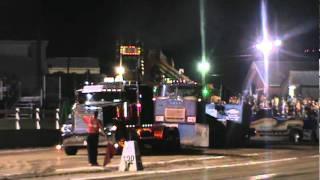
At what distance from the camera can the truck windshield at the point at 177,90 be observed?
2494 centimetres

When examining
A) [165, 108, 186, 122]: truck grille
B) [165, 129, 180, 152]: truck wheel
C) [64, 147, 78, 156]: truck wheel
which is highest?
[165, 108, 186, 122]: truck grille

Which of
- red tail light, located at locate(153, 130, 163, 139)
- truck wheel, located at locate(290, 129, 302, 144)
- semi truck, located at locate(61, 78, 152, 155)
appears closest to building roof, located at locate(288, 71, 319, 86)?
truck wheel, located at locate(290, 129, 302, 144)

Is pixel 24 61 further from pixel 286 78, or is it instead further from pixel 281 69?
pixel 281 69

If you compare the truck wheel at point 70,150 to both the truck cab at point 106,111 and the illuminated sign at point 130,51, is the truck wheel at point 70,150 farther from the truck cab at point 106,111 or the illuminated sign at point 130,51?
the illuminated sign at point 130,51

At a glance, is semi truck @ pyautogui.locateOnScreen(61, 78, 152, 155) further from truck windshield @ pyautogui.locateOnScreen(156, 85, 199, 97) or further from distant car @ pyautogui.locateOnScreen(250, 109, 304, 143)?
distant car @ pyautogui.locateOnScreen(250, 109, 304, 143)

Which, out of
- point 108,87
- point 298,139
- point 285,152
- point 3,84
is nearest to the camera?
point 108,87

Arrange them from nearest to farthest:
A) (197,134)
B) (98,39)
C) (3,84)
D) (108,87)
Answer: (108,87), (197,134), (3,84), (98,39)

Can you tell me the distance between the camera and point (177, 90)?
25141 millimetres

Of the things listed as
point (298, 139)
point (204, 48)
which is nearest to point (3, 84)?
point (204, 48)

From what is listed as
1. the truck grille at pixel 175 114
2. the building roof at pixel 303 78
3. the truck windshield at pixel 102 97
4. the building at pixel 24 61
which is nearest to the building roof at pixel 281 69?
the building roof at pixel 303 78

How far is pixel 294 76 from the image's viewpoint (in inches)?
2623

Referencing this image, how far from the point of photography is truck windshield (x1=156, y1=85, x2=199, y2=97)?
2494cm

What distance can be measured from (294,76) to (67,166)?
5174 centimetres

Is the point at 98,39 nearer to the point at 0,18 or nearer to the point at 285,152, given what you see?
the point at 0,18
